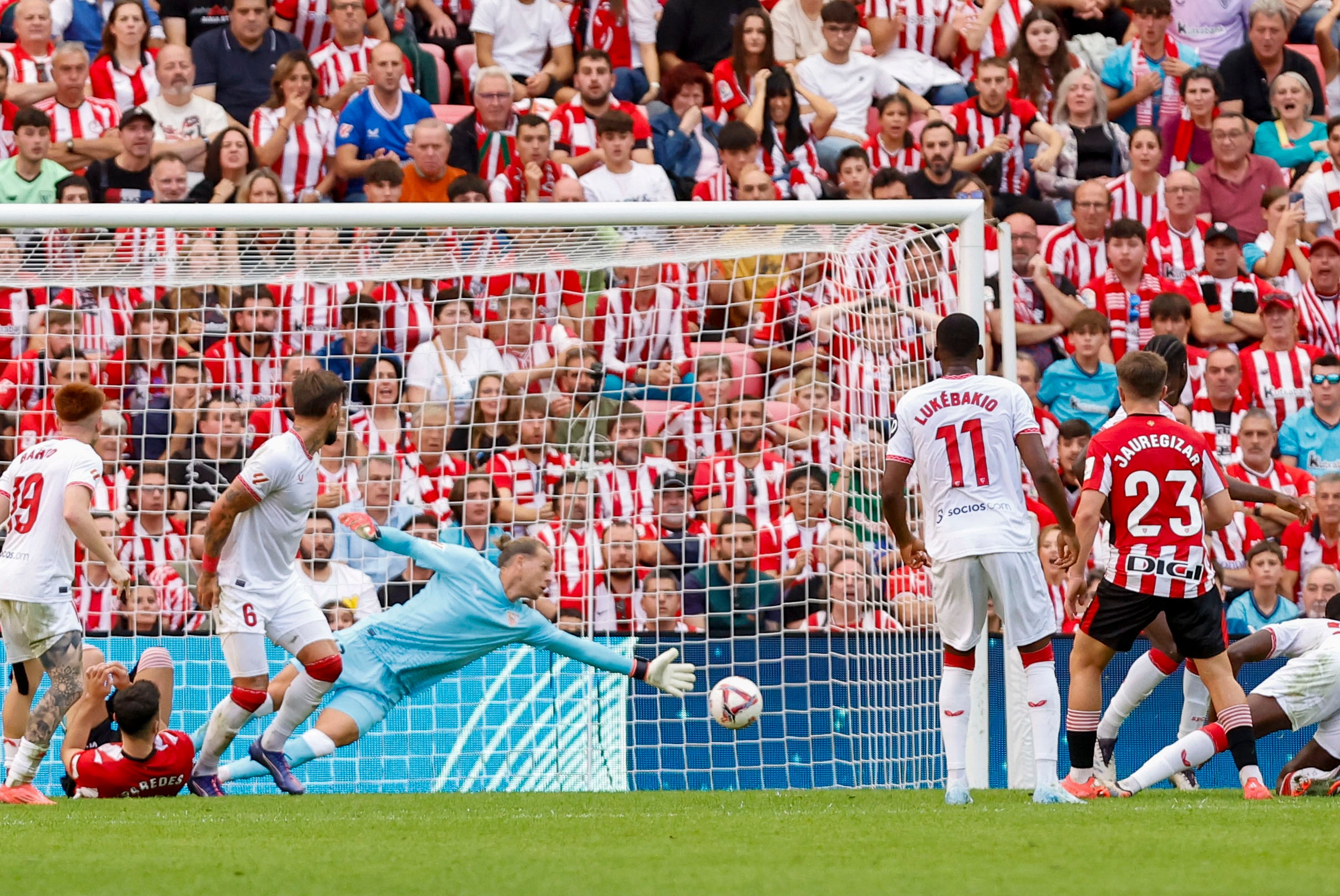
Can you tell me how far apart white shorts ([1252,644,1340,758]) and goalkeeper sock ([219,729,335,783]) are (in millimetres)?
4718

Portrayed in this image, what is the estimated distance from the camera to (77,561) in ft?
37.6

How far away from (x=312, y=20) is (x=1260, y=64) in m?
8.68

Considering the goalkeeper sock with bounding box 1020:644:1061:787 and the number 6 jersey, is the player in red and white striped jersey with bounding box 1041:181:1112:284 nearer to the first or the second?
the goalkeeper sock with bounding box 1020:644:1061:787

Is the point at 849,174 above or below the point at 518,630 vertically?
above

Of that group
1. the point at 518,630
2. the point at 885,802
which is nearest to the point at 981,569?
the point at 885,802

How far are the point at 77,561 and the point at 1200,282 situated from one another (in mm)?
8756

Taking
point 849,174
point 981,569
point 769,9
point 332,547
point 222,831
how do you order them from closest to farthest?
point 222,831 < point 981,569 < point 332,547 < point 849,174 < point 769,9

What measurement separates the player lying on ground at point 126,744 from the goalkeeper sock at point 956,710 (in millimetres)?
3679

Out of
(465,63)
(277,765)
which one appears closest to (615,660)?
(277,765)

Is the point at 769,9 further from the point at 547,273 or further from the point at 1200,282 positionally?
the point at 547,273

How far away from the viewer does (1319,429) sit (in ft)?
43.6

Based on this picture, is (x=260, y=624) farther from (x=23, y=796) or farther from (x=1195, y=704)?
(x=1195, y=704)

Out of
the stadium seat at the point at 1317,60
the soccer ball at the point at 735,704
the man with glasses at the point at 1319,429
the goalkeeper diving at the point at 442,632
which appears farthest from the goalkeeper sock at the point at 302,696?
the stadium seat at the point at 1317,60

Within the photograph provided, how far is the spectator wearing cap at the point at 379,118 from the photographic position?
14.5m
